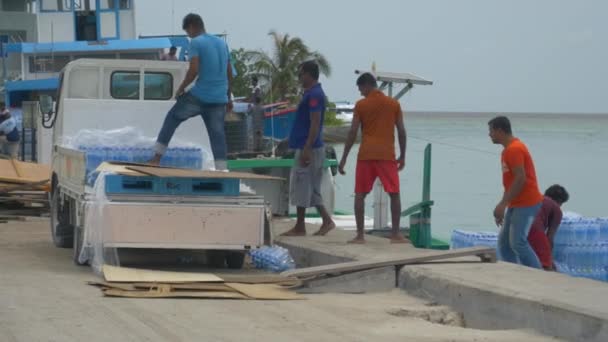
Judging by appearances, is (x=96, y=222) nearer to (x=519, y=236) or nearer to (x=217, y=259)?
(x=217, y=259)

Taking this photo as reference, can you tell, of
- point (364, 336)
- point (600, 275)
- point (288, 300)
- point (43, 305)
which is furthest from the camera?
point (600, 275)

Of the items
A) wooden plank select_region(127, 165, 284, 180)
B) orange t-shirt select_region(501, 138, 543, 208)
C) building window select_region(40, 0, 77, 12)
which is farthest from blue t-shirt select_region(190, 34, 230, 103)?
building window select_region(40, 0, 77, 12)

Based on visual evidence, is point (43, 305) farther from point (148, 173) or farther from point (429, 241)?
point (429, 241)

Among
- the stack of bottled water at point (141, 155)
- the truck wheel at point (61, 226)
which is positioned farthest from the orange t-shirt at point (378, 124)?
the truck wheel at point (61, 226)

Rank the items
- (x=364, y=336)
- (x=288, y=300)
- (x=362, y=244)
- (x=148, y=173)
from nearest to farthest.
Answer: (x=364, y=336), (x=288, y=300), (x=148, y=173), (x=362, y=244)

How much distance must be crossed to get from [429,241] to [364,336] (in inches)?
294

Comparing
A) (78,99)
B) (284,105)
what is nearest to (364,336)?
(78,99)

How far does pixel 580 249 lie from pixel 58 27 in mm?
21938

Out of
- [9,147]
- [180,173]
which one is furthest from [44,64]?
[180,173]

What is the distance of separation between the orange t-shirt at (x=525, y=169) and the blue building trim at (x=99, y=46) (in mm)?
19755

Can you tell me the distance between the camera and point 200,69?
38.9 ft

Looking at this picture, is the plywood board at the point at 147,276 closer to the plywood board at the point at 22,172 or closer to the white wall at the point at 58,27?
the plywood board at the point at 22,172

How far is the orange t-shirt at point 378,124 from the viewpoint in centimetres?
1163

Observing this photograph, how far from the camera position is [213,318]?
306 inches
